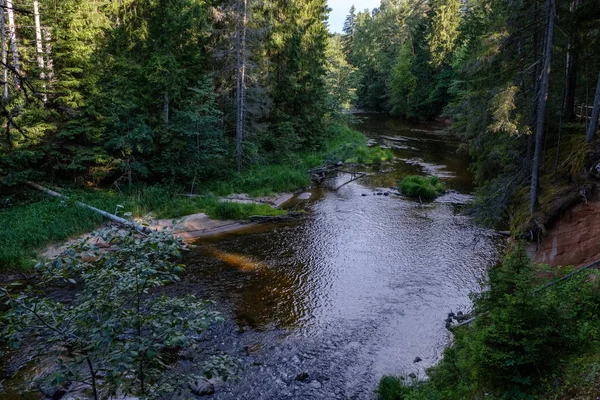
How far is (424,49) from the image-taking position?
53062mm

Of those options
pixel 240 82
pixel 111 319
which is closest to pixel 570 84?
A: pixel 240 82

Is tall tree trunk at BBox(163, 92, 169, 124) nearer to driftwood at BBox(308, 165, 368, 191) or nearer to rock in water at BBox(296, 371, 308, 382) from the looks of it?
driftwood at BBox(308, 165, 368, 191)

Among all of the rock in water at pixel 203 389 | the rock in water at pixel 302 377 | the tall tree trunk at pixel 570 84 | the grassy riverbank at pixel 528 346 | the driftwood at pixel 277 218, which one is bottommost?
the rock in water at pixel 302 377

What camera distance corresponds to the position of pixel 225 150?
20.5 m

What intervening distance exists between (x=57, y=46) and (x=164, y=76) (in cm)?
456

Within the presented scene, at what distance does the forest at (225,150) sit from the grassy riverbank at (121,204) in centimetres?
Result: 8

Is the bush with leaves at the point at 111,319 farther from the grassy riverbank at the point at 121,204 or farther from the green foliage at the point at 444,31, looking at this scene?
the green foliage at the point at 444,31

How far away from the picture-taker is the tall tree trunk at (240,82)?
69.4 feet

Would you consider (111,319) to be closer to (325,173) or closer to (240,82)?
(240,82)

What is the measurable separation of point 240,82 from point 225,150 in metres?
4.28

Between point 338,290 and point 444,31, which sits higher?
point 444,31

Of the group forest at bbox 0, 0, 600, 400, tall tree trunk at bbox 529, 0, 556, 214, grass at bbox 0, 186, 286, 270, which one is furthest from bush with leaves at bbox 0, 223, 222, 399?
tall tree trunk at bbox 529, 0, 556, 214

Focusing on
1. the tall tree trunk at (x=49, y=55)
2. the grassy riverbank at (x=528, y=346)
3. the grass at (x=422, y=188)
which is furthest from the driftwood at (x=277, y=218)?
the grassy riverbank at (x=528, y=346)

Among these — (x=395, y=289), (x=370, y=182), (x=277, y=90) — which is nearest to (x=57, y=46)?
(x=277, y=90)
